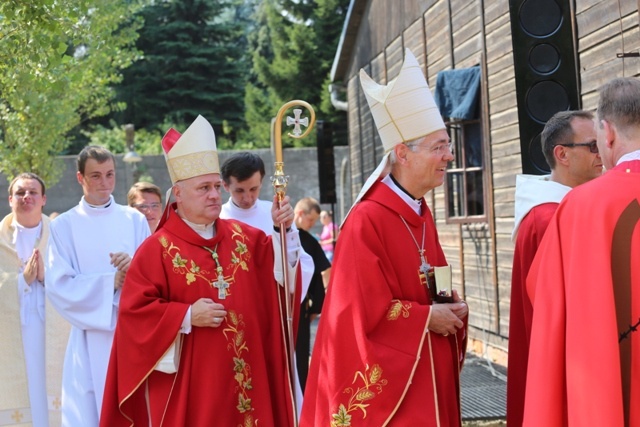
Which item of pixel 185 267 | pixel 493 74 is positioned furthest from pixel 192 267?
pixel 493 74

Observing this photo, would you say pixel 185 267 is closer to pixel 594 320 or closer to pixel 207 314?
pixel 207 314

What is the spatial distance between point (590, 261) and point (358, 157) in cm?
1590

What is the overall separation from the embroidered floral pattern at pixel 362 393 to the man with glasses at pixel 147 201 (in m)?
3.36

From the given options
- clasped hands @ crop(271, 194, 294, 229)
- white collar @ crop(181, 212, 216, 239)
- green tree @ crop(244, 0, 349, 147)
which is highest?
green tree @ crop(244, 0, 349, 147)

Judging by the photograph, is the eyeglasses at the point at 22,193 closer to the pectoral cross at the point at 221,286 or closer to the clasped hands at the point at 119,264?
the clasped hands at the point at 119,264

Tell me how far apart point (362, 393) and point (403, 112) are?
128 centimetres

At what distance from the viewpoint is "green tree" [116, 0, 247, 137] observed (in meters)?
39.2

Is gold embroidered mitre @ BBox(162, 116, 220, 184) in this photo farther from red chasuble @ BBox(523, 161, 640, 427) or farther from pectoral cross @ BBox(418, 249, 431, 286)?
red chasuble @ BBox(523, 161, 640, 427)

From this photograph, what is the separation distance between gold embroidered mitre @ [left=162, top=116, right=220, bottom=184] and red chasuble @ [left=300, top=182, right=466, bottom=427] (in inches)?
42.9

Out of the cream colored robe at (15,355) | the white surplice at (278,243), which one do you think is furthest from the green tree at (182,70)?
the white surplice at (278,243)

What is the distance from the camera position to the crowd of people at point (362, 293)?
3.12m

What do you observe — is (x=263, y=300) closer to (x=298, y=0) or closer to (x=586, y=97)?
(x=586, y=97)

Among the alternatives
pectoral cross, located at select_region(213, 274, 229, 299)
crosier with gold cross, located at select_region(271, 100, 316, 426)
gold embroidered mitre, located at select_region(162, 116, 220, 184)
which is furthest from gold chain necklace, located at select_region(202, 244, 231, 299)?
gold embroidered mitre, located at select_region(162, 116, 220, 184)

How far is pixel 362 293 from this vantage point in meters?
4.04
